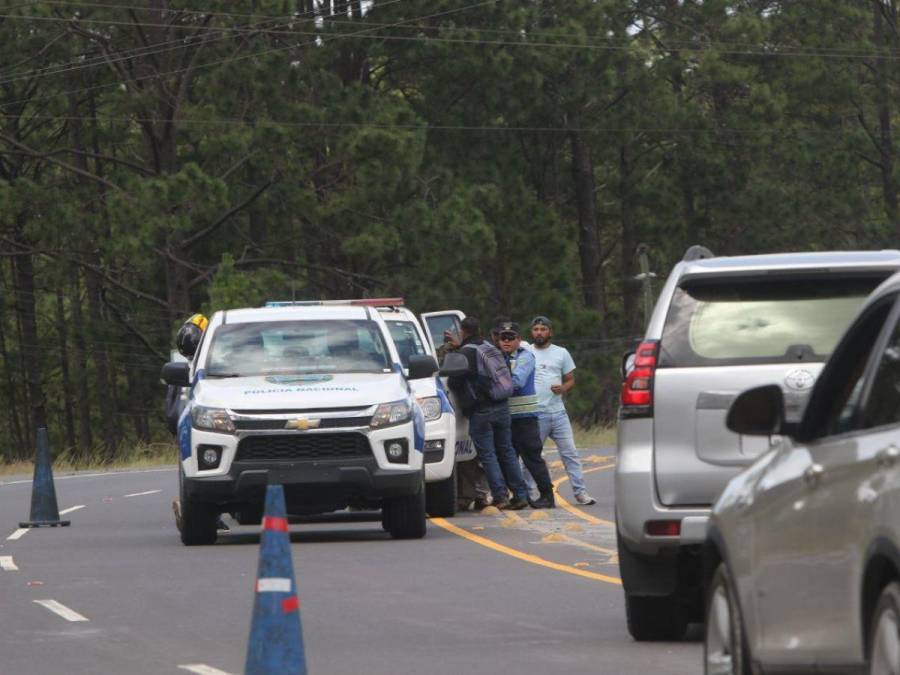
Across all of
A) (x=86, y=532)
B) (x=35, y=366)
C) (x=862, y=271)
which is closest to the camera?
(x=862, y=271)

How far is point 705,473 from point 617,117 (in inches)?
1900

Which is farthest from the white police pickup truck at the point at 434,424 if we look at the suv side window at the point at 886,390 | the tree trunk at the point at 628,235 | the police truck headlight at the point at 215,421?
the tree trunk at the point at 628,235

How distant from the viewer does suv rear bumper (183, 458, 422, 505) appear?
57.9 feet

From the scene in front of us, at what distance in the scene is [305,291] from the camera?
173ft

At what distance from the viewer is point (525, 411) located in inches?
852

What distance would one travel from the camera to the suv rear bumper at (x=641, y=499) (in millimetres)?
10562

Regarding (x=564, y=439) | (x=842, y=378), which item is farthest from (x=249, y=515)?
(x=842, y=378)

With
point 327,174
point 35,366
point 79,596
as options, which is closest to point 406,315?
point 79,596

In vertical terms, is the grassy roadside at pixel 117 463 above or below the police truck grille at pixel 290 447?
below

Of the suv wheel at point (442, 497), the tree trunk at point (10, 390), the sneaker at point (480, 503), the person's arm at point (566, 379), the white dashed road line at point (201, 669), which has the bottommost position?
the tree trunk at point (10, 390)

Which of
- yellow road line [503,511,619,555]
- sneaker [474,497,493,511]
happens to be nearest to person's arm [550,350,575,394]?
sneaker [474,497,493,511]

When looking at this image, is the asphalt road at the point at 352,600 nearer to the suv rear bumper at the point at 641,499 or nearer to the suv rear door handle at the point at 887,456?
the suv rear bumper at the point at 641,499

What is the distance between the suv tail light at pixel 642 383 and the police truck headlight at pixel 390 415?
7.29 metres

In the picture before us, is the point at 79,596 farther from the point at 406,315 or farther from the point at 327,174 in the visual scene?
the point at 327,174
